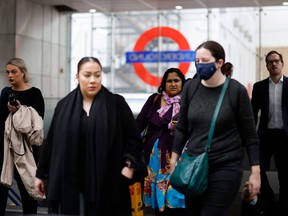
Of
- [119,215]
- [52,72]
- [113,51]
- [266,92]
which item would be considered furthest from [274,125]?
[113,51]

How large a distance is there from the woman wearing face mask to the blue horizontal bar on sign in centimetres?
1099

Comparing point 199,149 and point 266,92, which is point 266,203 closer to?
point 266,92

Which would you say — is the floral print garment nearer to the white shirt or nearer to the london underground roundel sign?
the white shirt

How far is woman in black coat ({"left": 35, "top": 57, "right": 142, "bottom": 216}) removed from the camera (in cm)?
393

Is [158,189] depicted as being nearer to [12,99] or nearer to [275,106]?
[275,106]

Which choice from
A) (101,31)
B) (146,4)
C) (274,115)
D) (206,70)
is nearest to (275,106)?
(274,115)

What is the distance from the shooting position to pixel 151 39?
15.4 m

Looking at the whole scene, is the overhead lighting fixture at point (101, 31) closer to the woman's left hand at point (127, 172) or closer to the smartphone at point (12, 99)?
the smartphone at point (12, 99)

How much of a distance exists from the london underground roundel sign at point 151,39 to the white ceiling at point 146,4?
108 centimetres

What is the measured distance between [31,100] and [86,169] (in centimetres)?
258

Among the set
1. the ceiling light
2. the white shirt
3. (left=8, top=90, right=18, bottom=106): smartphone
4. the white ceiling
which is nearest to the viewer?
(left=8, top=90, right=18, bottom=106): smartphone

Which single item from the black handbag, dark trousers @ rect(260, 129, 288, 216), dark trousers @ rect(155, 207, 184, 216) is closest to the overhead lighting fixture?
dark trousers @ rect(260, 129, 288, 216)

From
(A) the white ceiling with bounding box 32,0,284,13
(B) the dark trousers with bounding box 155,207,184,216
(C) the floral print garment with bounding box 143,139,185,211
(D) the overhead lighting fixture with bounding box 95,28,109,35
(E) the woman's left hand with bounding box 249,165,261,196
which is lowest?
(B) the dark trousers with bounding box 155,207,184,216

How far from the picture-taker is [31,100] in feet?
20.8
